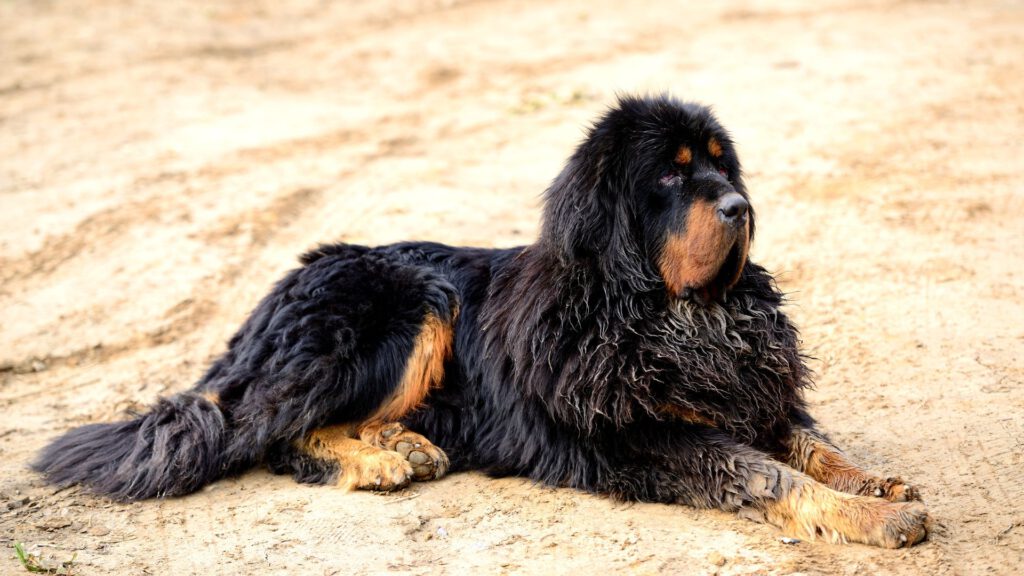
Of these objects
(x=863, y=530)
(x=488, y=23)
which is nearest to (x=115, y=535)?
(x=863, y=530)

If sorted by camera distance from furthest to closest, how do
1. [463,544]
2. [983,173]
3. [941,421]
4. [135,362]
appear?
[983,173] → [135,362] → [941,421] → [463,544]

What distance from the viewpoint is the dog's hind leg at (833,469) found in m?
4.09

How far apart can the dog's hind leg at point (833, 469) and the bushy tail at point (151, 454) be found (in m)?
2.97

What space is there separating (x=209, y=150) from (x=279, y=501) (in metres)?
6.44

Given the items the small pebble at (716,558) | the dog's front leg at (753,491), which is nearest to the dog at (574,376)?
the dog's front leg at (753,491)

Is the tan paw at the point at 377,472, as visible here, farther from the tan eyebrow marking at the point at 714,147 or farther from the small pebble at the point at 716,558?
the tan eyebrow marking at the point at 714,147

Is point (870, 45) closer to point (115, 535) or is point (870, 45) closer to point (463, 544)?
point (463, 544)

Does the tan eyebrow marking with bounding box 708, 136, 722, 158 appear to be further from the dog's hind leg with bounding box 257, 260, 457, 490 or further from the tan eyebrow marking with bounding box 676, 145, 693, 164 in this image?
the dog's hind leg with bounding box 257, 260, 457, 490

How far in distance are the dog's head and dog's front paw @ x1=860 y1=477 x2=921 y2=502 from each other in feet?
3.64

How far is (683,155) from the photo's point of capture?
460 cm

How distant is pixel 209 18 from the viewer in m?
15.0

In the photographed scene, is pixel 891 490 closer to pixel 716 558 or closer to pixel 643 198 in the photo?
pixel 716 558

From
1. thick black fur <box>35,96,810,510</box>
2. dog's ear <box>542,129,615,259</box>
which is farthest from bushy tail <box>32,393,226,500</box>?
dog's ear <box>542,129,615,259</box>

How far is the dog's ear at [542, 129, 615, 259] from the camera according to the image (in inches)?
180
